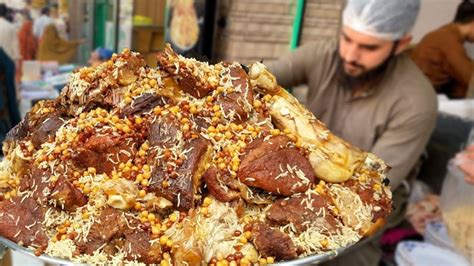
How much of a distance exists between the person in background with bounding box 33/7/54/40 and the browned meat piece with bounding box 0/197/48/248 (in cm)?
239

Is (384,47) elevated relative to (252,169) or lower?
elevated

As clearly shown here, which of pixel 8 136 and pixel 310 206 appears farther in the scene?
pixel 8 136

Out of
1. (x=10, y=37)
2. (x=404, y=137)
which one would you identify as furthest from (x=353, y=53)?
(x=10, y=37)

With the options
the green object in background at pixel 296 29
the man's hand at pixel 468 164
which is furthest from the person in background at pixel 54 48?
the man's hand at pixel 468 164

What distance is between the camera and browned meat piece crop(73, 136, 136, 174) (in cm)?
84

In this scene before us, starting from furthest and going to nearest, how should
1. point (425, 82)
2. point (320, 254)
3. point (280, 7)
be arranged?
point (280, 7) → point (425, 82) → point (320, 254)

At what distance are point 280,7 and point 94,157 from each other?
1844 mm

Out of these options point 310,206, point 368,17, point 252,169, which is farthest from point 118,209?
point 368,17

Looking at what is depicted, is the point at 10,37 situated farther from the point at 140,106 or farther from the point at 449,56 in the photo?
the point at 449,56

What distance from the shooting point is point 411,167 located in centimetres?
227

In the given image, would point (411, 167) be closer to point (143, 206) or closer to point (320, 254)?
point (320, 254)

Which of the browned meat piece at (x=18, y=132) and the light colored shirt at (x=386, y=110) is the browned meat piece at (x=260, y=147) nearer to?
the browned meat piece at (x=18, y=132)

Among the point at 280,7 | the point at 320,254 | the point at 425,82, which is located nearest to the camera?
the point at 320,254

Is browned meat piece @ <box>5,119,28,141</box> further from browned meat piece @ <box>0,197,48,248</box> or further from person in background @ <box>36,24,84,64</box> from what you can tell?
person in background @ <box>36,24,84,64</box>
